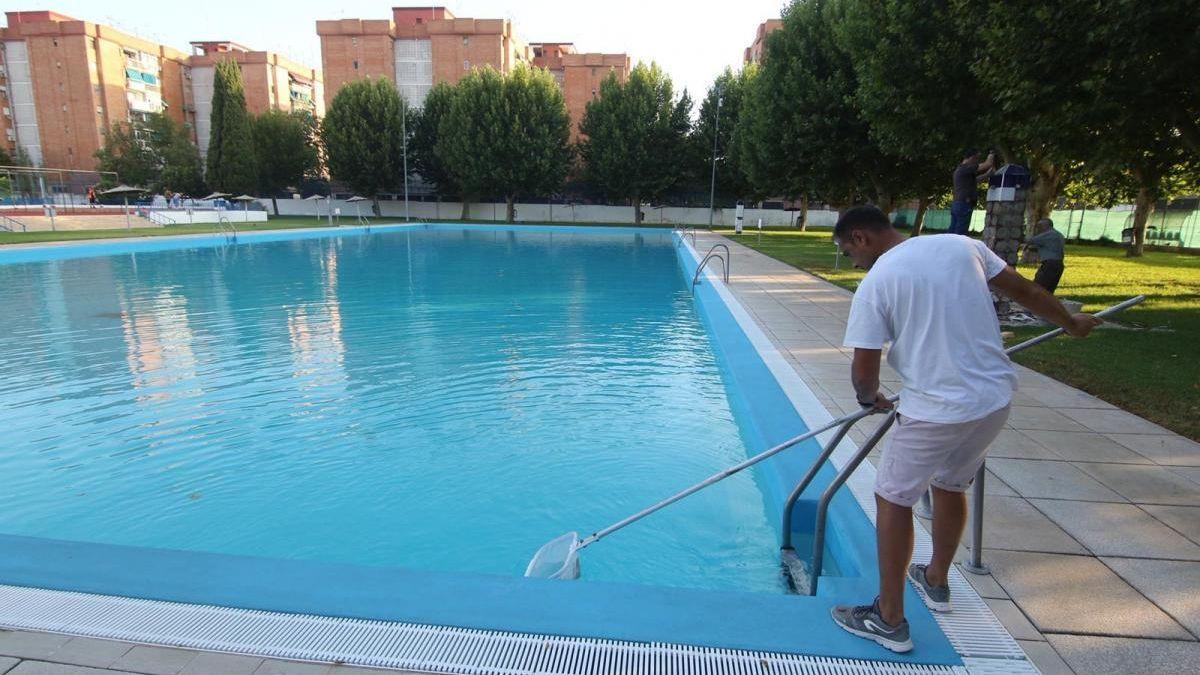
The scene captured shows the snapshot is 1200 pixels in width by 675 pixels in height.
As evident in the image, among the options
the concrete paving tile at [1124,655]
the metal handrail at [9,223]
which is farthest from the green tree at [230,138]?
the concrete paving tile at [1124,655]

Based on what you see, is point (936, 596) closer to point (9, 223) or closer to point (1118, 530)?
point (1118, 530)

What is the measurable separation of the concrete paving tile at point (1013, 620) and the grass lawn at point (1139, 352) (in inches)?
128

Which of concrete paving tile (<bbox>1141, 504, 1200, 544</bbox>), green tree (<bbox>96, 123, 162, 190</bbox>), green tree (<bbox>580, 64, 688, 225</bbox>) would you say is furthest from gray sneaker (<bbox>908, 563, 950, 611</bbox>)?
green tree (<bbox>96, 123, 162, 190</bbox>)

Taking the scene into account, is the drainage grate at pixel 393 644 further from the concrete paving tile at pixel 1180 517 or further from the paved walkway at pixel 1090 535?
the concrete paving tile at pixel 1180 517

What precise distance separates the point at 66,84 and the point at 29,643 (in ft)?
246

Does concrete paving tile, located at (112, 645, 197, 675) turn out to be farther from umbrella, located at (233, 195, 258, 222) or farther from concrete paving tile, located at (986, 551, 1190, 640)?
umbrella, located at (233, 195, 258, 222)

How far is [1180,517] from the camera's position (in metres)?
3.54

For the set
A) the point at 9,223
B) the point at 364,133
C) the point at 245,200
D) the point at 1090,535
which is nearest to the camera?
the point at 1090,535

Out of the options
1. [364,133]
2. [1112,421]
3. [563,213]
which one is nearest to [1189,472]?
[1112,421]

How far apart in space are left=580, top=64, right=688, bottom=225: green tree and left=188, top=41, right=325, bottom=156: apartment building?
3342 centimetres

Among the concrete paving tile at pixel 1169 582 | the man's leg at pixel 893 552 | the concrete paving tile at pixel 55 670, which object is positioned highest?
the man's leg at pixel 893 552

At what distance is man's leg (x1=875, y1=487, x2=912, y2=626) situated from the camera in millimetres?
2383

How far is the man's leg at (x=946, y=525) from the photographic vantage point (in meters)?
2.53

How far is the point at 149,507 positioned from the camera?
495cm
